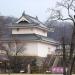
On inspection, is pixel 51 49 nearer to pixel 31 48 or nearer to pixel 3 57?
pixel 31 48

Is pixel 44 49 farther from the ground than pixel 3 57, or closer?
farther from the ground

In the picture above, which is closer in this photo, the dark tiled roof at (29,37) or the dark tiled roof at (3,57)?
the dark tiled roof at (3,57)

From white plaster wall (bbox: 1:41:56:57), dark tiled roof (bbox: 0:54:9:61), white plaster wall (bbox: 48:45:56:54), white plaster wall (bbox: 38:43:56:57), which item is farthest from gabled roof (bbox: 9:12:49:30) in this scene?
dark tiled roof (bbox: 0:54:9:61)

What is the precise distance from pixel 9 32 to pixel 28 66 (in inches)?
491

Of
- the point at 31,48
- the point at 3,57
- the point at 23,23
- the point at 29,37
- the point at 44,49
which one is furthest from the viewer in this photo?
the point at 44,49

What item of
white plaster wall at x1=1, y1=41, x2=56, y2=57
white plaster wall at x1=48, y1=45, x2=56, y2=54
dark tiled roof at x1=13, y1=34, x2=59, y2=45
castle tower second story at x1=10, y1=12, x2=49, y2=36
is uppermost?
castle tower second story at x1=10, y1=12, x2=49, y2=36

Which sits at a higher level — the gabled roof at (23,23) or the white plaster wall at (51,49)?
the gabled roof at (23,23)

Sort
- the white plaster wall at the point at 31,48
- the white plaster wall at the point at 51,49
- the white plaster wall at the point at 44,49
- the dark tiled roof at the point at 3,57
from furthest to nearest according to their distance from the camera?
1. the white plaster wall at the point at 51,49
2. the white plaster wall at the point at 44,49
3. the white plaster wall at the point at 31,48
4. the dark tiled roof at the point at 3,57

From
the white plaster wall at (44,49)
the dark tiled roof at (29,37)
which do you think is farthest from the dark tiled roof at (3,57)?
the white plaster wall at (44,49)

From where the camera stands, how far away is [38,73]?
42062 mm

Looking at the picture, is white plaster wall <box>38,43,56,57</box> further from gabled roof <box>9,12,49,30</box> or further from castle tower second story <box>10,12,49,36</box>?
gabled roof <box>9,12,49,30</box>

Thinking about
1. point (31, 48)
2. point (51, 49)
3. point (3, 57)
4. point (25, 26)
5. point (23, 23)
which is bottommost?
point (51, 49)

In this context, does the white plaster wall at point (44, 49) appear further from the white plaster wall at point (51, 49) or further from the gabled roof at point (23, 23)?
the gabled roof at point (23, 23)

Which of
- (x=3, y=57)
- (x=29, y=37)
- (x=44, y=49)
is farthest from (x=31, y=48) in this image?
(x=3, y=57)
